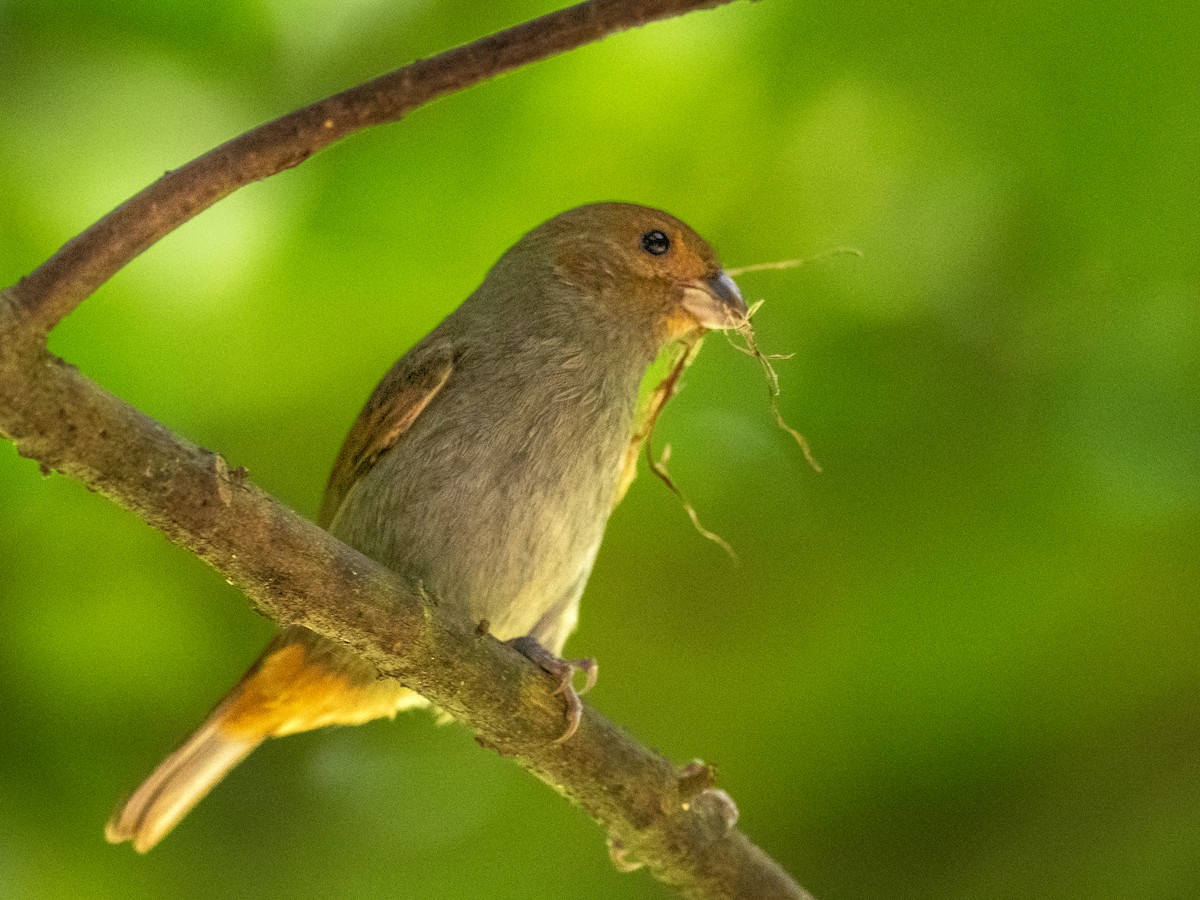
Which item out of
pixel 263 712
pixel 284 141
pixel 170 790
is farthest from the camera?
pixel 170 790

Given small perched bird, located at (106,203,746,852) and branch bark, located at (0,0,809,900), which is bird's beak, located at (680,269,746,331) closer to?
small perched bird, located at (106,203,746,852)

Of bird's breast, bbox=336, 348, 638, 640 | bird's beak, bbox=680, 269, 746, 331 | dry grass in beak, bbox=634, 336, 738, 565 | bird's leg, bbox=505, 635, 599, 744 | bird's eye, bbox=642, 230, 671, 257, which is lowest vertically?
bird's leg, bbox=505, 635, 599, 744

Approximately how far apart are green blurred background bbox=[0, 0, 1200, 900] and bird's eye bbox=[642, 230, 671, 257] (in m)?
0.39

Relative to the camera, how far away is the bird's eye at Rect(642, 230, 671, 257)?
2.61 metres

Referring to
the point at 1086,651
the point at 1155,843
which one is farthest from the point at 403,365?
the point at 1155,843

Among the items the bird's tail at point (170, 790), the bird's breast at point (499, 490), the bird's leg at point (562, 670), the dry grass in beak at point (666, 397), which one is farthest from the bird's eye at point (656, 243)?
the bird's tail at point (170, 790)

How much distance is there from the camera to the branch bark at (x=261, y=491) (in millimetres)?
1289

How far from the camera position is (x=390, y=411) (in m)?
2.41

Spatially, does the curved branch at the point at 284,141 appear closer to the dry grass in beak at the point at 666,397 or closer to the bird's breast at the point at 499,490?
the bird's breast at the point at 499,490

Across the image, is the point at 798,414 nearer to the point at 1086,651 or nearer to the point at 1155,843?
the point at 1086,651

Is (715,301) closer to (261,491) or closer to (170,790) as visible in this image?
(261,491)

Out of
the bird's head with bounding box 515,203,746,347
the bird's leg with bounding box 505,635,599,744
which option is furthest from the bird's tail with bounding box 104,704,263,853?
the bird's head with bounding box 515,203,746,347

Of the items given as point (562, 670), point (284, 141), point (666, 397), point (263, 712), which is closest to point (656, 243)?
point (666, 397)

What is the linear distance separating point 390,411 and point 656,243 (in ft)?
2.02
